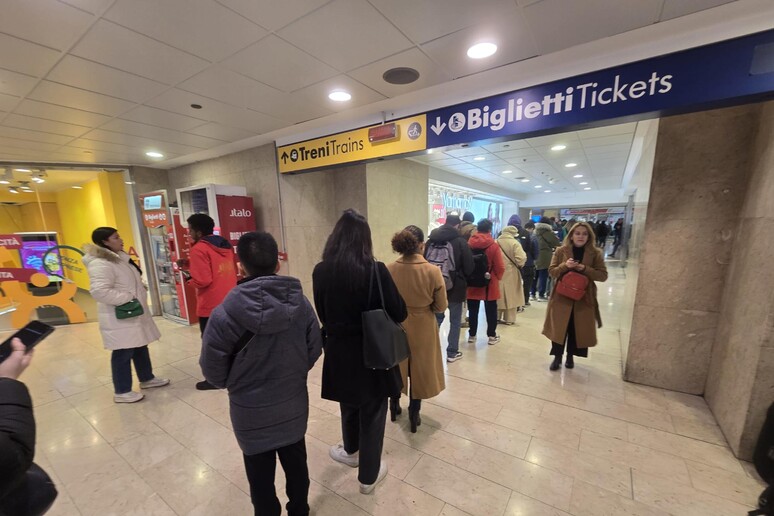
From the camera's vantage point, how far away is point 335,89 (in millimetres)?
2688

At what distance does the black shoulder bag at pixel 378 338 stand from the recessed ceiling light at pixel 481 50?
174 cm

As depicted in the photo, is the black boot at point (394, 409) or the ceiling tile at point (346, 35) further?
the black boot at point (394, 409)

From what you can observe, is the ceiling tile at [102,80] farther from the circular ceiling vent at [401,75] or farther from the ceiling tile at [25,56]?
the circular ceiling vent at [401,75]

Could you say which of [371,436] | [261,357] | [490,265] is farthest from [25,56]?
[490,265]

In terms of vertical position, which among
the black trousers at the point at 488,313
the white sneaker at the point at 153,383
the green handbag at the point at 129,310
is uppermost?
the green handbag at the point at 129,310

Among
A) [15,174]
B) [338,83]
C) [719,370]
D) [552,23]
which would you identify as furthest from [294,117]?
[15,174]

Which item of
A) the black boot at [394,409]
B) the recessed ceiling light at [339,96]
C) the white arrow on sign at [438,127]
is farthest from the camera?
the white arrow on sign at [438,127]

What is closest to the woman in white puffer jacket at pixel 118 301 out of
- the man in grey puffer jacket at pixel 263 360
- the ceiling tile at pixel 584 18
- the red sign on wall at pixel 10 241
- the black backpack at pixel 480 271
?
the man in grey puffer jacket at pixel 263 360

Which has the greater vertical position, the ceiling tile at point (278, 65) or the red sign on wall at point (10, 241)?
the ceiling tile at point (278, 65)

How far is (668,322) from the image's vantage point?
2697 mm

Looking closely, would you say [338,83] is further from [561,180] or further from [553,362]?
[561,180]

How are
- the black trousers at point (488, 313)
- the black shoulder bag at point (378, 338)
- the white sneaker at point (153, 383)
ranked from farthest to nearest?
1. the black trousers at point (488, 313)
2. the white sneaker at point (153, 383)
3. the black shoulder bag at point (378, 338)

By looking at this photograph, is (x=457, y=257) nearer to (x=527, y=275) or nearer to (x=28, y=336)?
(x=527, y=275)

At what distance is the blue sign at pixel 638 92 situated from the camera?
1.76 meters
